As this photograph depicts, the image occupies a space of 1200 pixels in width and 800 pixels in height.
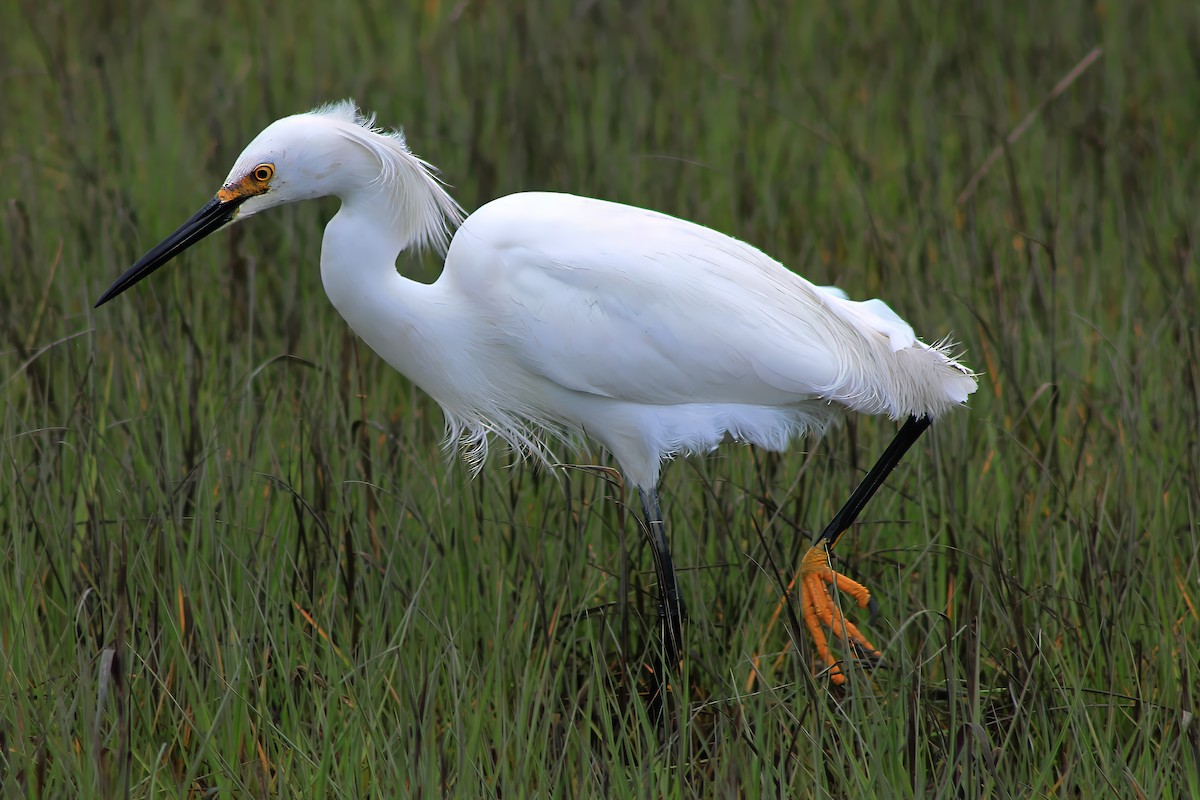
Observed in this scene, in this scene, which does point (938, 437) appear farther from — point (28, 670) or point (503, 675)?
point (28, 670)

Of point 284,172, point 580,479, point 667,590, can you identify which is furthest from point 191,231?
point 667,590

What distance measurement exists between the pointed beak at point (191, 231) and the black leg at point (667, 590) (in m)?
0.93

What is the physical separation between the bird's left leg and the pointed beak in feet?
3.97

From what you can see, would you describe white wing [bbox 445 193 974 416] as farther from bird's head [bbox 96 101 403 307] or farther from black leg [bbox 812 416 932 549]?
bird's head [bbox 96 101 403 307]

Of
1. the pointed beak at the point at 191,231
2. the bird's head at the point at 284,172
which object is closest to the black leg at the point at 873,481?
the bird's head at the point at 284,172

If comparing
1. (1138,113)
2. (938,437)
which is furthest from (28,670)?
(1138,113)

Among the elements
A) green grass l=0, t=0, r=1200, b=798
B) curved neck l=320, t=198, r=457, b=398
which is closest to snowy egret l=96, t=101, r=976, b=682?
curved neck l=320, t=198, r=457, b=398

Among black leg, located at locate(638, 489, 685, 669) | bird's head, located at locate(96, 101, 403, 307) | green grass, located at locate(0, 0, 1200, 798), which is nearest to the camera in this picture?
green grass, located at locate(0, 0, 1200, 798)

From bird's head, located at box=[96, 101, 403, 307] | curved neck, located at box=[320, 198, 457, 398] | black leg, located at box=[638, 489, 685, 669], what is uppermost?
bird's head, located at box=[96, 101, 403, 307]

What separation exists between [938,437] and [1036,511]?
0.24 metres

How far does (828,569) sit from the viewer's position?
2.54 metres

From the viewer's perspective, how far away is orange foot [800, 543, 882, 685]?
99.0 inches

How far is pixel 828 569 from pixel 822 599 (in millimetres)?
103

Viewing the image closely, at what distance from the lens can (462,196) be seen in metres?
4.03
